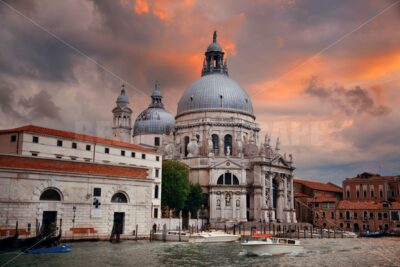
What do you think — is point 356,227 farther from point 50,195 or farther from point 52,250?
point 52,250

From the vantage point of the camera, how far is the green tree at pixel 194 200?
2248 inches

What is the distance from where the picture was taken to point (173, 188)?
52.8 meters

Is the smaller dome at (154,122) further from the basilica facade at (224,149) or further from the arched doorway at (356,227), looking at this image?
the arched doorway at (356,227)

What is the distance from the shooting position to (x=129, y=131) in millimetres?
76125

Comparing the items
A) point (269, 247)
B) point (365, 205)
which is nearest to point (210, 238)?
point (269, 247)

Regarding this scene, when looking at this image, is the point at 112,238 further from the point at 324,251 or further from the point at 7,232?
the point at 324,251

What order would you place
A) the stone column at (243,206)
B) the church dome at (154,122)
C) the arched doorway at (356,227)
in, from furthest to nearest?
the church dome at (154,122), the arched doorway at (356,227), the stone column at (243,206)

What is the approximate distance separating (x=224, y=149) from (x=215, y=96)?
26.1 feet

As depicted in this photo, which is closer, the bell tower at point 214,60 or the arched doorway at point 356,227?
the arched doorway at point 356,227

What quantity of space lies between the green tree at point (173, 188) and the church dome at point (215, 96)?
17794 mm

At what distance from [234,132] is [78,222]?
118 ft

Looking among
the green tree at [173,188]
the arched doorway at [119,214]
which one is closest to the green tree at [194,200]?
the green tree at [173,188]

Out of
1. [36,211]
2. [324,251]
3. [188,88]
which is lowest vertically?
[324,251]

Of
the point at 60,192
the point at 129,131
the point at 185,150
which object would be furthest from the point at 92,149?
the point at 129,131
